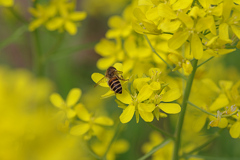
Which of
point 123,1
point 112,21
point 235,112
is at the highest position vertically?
point 123,1

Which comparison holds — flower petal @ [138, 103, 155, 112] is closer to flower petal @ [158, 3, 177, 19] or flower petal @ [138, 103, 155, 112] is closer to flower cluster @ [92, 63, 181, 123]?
flower cluster @ [92, 63, 181, 123]

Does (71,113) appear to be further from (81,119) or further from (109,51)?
(109,51)

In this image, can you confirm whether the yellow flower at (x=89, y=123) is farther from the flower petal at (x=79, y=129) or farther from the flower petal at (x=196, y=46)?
the flower petal at (x=196, y=46)

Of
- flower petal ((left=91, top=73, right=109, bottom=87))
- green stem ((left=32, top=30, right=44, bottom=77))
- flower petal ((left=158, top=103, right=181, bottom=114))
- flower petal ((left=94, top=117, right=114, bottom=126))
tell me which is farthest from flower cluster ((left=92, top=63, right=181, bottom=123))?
green stem ((left=32, top=30, right=44, bottom=77))

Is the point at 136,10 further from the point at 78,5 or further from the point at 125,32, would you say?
the point at 78,5

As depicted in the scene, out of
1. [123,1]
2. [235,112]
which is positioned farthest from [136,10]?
[123,1]

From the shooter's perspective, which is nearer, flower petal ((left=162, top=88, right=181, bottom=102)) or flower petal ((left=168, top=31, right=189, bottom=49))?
flower petal ((left=168, top=31, right=189, bottom=49))
